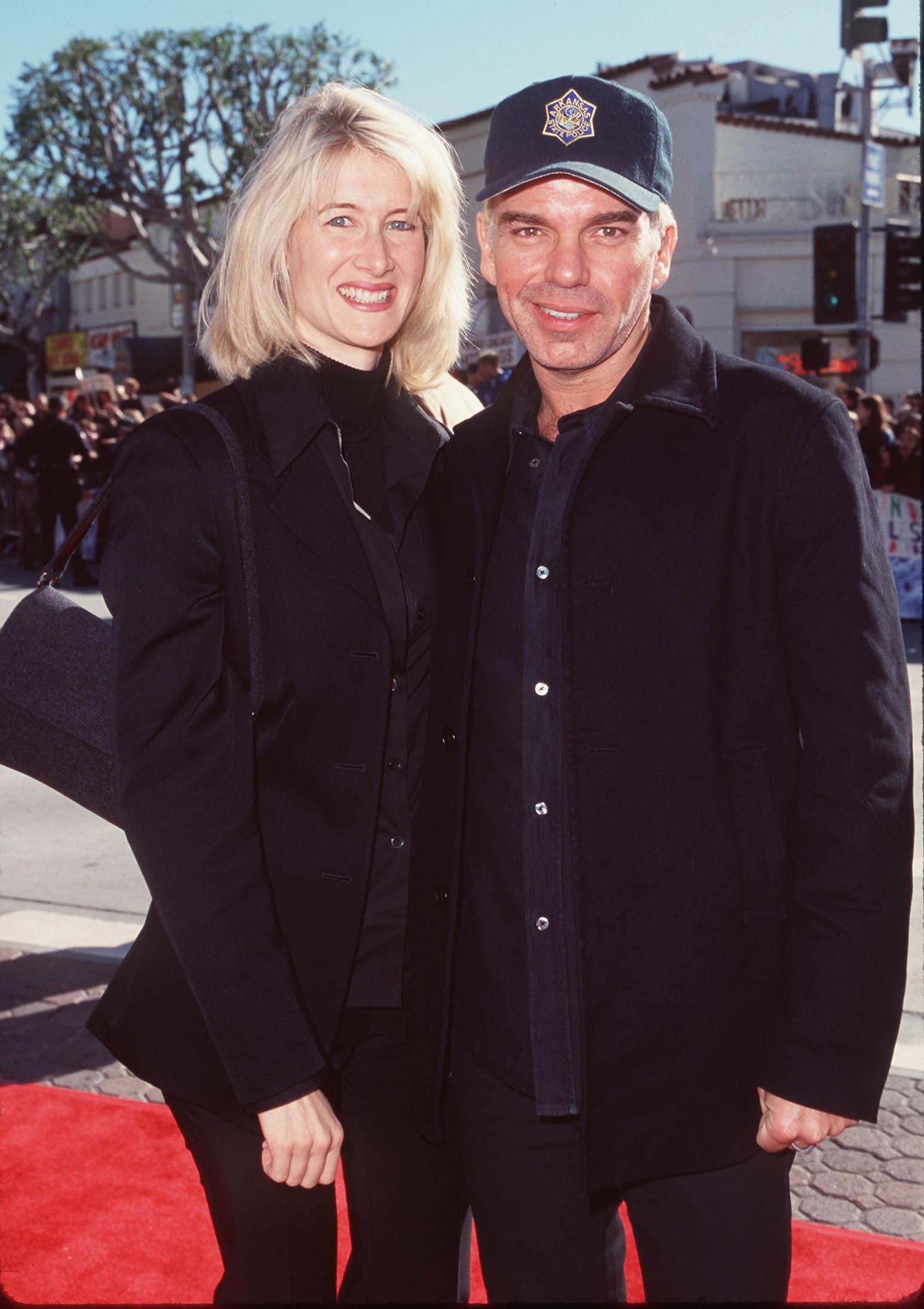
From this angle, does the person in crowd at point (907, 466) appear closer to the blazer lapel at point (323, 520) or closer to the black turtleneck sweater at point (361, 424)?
the black turtleneck sweater at point (361, 424)

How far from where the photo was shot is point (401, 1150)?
211 cm

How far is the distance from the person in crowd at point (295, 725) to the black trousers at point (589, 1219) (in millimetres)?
177

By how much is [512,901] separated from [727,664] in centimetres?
45

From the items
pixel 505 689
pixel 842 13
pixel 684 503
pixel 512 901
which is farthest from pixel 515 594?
pixel 842 13

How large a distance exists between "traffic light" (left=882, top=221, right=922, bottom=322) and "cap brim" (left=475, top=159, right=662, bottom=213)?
13019mm

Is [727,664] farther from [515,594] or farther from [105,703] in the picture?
[105,703]

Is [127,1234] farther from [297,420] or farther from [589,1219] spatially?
[297,420]

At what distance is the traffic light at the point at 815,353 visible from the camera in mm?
17719

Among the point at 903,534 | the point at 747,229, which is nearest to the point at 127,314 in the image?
the point at 747,229

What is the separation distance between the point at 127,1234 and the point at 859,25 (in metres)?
11.9

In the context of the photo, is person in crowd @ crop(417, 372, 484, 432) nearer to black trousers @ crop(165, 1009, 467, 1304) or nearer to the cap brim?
the cap brim

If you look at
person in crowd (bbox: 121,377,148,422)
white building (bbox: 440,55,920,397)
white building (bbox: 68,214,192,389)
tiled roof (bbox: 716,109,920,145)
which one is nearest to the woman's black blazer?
person in crowd (bbox: 121,377,148,422)

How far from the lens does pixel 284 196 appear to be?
2.12 metres

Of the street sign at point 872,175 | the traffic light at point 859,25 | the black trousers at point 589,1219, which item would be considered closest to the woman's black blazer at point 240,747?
the black trousers at point 589,1219
